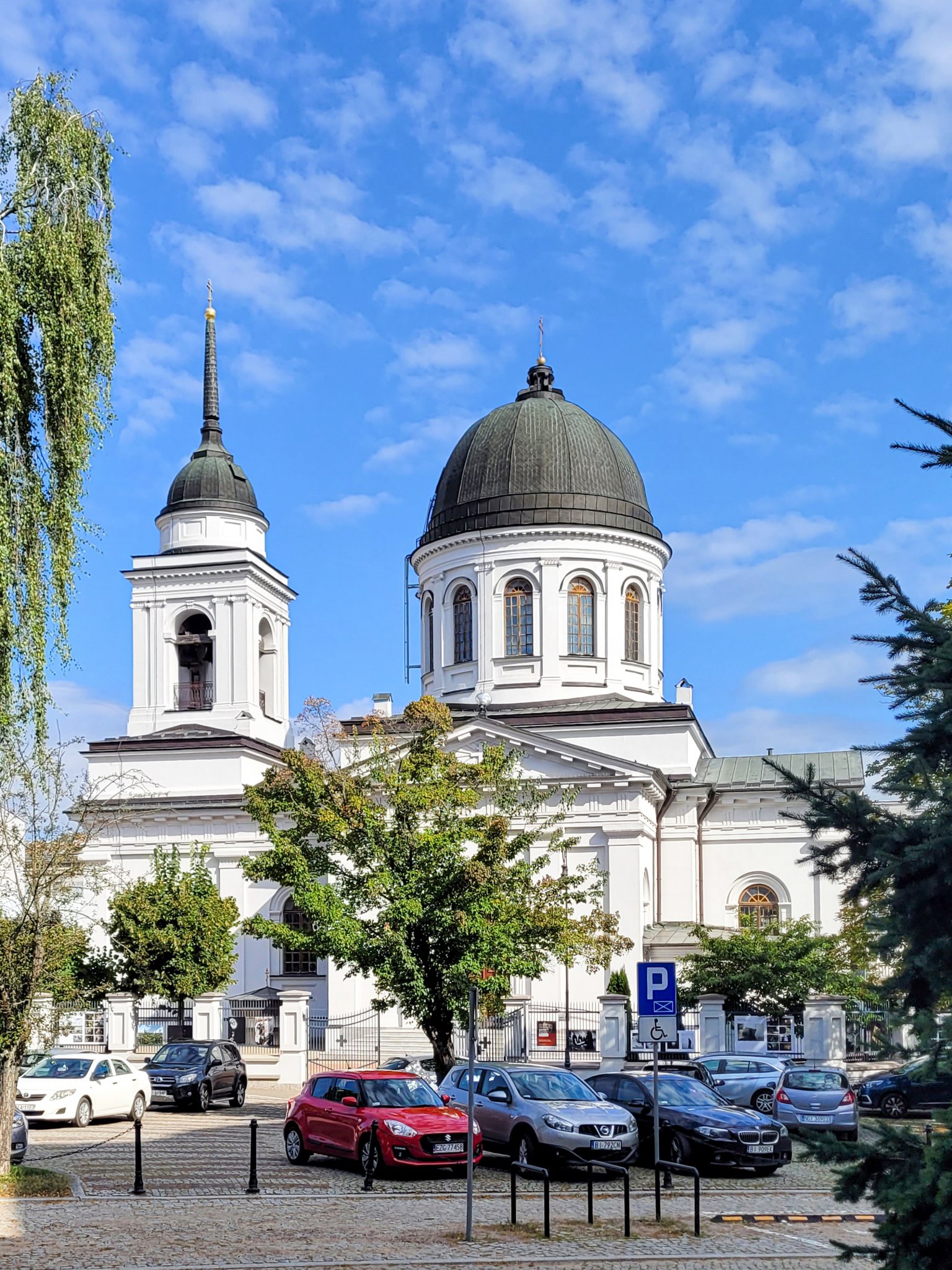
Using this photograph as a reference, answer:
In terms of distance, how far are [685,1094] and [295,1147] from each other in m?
5.19

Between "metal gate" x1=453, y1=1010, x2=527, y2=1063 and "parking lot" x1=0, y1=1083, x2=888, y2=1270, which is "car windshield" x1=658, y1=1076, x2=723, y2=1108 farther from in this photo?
"metal gate" x1=453, y1=1010, x2=527, y2=1063

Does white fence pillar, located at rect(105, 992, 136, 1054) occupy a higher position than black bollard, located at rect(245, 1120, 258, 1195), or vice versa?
black bollard, located at rect(245, 1120, 258, 1195)

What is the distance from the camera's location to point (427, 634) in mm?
57062

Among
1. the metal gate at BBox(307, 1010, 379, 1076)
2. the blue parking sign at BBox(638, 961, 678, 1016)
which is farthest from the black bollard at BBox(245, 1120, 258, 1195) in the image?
the metal gate at BBox(307, 1010, 379, 1076)

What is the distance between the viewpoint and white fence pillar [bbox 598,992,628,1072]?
113ft

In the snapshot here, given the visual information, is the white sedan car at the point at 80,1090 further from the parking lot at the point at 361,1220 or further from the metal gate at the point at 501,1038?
the metal gate at the point at 501,1038

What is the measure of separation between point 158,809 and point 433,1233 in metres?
38.7

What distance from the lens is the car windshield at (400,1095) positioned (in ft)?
66.5

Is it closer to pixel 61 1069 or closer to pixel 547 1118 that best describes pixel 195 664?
pixel 61 1069

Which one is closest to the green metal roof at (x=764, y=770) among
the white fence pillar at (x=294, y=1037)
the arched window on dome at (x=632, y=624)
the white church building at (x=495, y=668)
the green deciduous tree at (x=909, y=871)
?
the white church building at (x=495, y=668)

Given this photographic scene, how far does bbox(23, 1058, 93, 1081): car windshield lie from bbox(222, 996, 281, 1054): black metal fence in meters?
14.0

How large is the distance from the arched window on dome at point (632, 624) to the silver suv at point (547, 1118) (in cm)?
3333

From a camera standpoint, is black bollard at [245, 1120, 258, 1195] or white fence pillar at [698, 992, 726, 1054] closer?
black bollard at [245, 1120, 258, 1195]

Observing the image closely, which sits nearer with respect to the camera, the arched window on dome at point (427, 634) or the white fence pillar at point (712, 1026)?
the white fence pillar at point (712, 1026)
